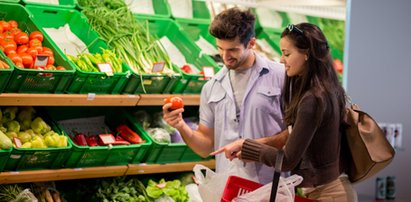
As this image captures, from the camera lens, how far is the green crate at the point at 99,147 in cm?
438

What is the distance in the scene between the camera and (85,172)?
4.40m

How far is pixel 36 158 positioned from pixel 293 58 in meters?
1.93

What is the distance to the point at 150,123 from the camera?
514cm

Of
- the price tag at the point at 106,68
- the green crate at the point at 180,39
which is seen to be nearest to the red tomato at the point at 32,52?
the price tag at the point at 106,68

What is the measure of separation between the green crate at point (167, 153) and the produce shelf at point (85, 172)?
43 millimetres

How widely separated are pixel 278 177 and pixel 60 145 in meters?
1.79

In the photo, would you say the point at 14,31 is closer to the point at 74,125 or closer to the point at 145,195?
the point at 74,125

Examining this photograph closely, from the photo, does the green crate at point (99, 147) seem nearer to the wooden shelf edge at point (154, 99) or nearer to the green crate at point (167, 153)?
the green crate at point (167, 153)

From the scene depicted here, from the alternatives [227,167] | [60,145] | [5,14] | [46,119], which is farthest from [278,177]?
[5,14]

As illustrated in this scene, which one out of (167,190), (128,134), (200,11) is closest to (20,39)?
(128,134)

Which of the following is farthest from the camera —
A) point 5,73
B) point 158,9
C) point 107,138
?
point 158,9

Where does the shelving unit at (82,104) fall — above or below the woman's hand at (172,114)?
below

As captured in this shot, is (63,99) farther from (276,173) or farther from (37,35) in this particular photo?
(276,173)

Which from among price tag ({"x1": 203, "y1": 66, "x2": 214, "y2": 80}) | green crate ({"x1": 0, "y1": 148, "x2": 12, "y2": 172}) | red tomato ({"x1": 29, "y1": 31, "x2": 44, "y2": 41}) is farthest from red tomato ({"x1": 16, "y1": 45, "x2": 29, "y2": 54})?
price tag ({"x1": 203, "y1": 66, "x2": 214, "y2": 80})
